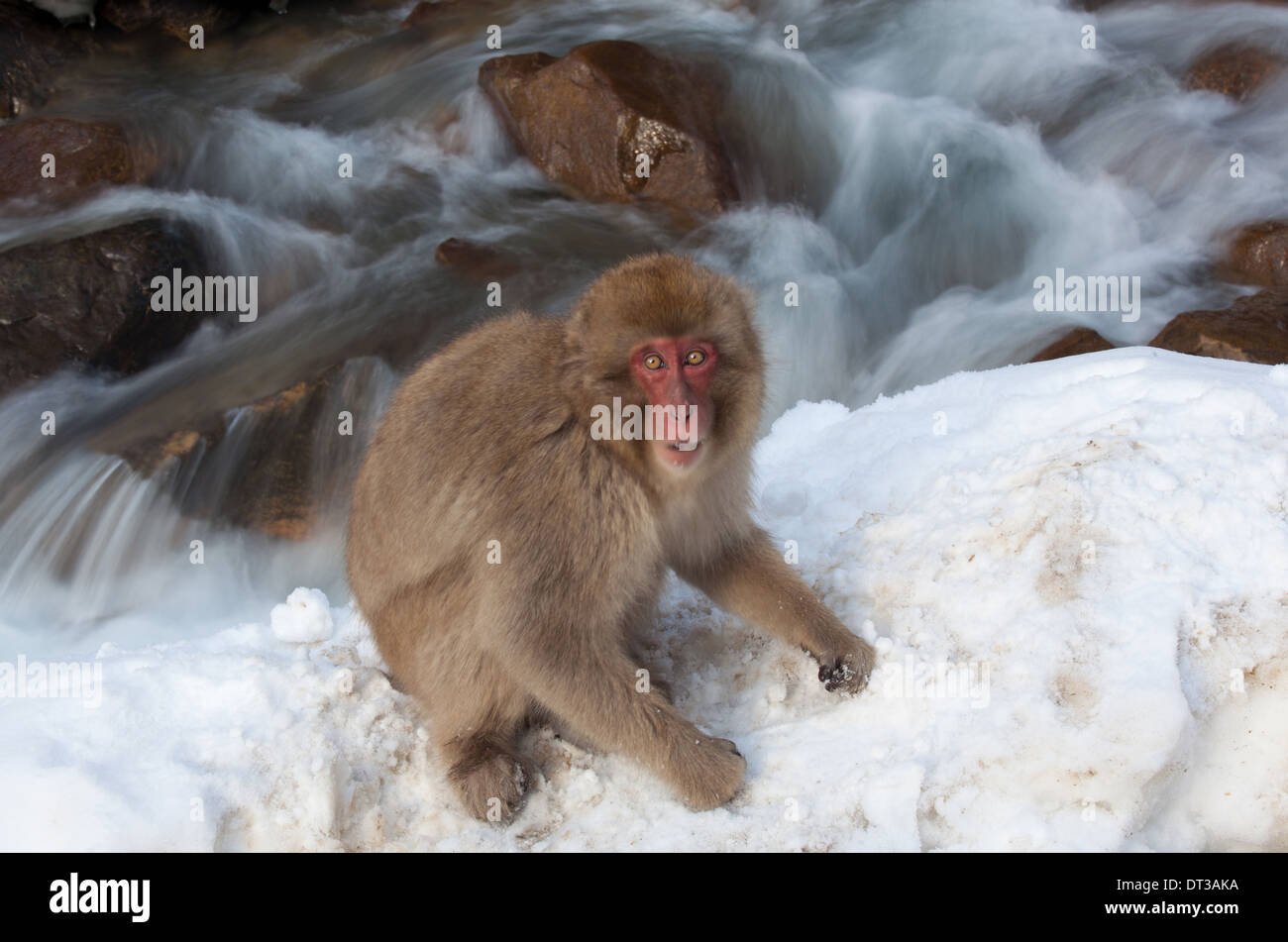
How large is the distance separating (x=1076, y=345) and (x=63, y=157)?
7584 mm

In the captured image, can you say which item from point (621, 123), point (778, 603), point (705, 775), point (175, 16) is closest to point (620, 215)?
point (621, 123)

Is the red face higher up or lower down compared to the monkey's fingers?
higher up

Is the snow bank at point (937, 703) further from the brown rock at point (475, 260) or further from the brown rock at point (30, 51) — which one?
the brown rock at point (30, 51)

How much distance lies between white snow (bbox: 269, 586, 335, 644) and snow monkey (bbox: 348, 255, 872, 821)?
0.59 m

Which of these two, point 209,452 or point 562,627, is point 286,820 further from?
point 209,452

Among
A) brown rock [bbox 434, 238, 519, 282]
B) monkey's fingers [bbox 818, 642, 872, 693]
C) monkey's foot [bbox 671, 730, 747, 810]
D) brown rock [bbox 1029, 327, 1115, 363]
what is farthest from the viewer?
brown rock [bbox 434, 238, 519, 282]

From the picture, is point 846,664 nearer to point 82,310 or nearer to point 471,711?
point 471,711

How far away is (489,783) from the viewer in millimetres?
3633

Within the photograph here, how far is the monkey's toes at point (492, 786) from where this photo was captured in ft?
11.9

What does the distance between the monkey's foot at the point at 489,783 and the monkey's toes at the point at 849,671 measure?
1002 millimetres

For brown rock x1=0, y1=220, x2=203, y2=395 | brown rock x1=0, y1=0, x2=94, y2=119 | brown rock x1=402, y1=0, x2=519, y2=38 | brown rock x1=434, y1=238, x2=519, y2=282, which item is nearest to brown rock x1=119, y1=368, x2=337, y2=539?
brown rock x1=0, y1=220, x2=203, y2=395

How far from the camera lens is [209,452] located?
291 inches

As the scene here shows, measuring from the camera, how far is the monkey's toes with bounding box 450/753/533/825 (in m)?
3.61

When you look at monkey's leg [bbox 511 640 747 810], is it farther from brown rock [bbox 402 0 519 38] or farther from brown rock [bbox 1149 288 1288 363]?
brown rock [bbox 402 0 519 38]
